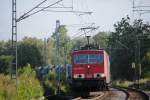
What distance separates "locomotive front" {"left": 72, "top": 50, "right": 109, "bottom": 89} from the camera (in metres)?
33.7

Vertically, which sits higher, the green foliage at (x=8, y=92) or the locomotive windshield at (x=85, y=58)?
the locomotive windshield at (x=85, y=58)

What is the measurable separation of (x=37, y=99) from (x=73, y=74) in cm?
309

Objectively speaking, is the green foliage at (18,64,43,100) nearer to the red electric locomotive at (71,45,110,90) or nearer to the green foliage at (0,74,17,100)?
the green foliage at (0,74,17,100)

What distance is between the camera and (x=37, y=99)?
33.7 m

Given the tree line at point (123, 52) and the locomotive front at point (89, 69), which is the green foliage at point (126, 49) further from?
the locomotive front at point (89, 69)

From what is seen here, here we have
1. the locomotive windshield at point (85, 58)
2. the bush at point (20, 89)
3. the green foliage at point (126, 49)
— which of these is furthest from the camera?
the green foliage at point (126, 49)

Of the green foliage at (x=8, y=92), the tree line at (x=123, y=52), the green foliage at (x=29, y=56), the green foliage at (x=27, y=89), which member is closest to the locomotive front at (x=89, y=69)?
the green foliage at (x=27, y=89)

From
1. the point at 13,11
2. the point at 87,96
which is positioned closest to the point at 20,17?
the point at 13,11

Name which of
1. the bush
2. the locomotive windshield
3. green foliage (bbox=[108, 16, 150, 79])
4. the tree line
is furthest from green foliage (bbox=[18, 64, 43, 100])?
green foliage (bbox=[108, 16, 150, 79])

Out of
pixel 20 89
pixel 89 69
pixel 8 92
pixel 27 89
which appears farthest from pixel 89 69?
pixel 8 92

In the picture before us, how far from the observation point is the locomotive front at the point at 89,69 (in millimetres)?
33719

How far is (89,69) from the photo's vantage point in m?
34.1

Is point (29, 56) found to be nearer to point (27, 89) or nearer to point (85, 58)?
point (85, 58)

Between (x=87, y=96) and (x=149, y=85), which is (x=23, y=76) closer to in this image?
(x=87, y=96)
